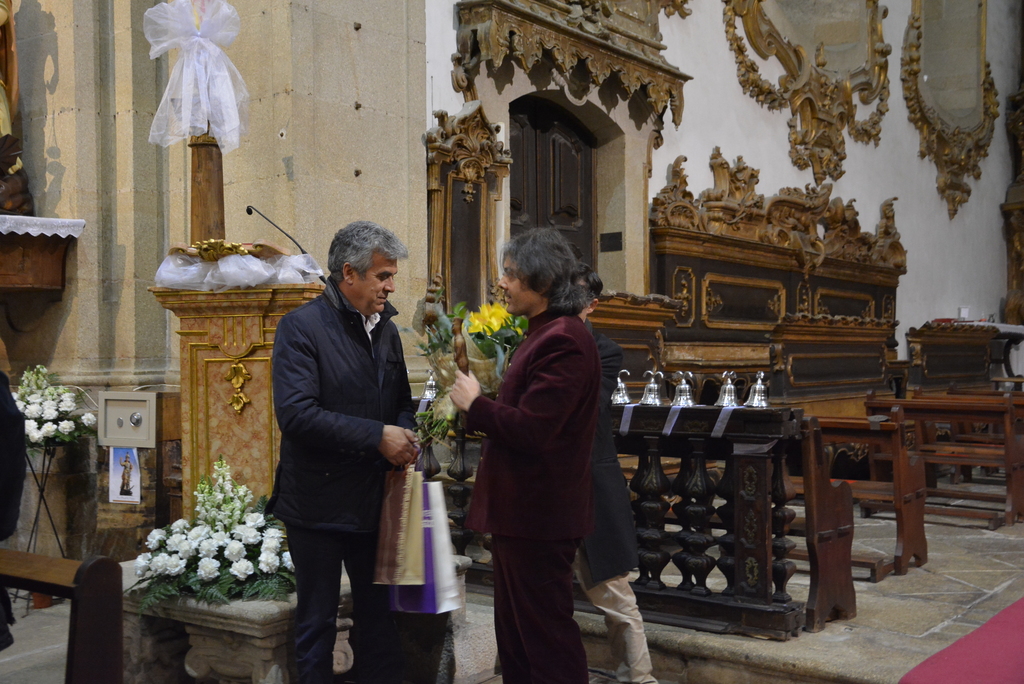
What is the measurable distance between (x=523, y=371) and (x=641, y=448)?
1.69m

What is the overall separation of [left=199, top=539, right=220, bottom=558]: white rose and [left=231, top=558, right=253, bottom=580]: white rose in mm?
93

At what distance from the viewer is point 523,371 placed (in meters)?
2.88

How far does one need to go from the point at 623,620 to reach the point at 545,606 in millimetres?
→ 766

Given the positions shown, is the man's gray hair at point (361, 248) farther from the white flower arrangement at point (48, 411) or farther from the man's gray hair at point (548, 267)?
the white flower arrangement at point (48, 411)

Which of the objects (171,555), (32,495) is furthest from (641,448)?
(32,495)

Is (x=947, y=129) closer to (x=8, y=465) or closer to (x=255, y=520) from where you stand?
(x=255, y=520)

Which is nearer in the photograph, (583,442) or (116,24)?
(583,442)

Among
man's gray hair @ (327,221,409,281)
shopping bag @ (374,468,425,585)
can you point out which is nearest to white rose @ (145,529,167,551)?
shopping bag @ (374,468,425,585)

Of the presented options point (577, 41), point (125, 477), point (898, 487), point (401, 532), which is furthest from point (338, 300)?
point (577, 41)

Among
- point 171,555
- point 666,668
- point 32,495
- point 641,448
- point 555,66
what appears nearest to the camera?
point 171,555

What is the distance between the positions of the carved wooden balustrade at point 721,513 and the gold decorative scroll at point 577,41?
298 centimetres

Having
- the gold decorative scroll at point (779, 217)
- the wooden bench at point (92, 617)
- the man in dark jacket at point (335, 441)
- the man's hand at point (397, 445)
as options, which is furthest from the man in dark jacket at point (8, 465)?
the gold decorative scroll at point (779, 217)

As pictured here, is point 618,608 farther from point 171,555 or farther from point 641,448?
point 171,555

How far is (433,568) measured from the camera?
3.07 metres
